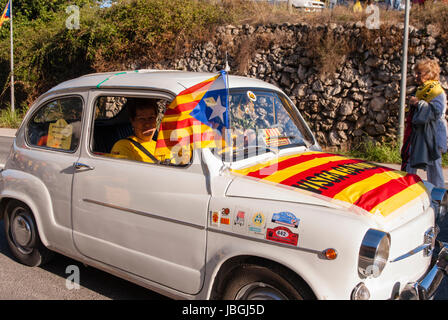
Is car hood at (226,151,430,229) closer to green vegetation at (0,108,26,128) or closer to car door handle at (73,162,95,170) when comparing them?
car door handle at (73,162,95,170)

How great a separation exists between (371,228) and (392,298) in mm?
494

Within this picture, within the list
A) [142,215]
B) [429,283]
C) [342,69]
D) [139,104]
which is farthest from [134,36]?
[429,283]

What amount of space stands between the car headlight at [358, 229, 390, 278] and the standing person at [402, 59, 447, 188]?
3.70 metres

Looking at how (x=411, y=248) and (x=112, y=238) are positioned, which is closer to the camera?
(x=411, y=248)

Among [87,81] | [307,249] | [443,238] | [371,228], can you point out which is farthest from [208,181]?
[443,238]

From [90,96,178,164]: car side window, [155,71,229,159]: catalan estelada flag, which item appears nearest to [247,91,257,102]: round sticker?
[155,71,229,159]: catalan estelada flag

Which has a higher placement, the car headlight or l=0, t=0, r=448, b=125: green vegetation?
l=0, t=0, r=448, b=125: green vegetation

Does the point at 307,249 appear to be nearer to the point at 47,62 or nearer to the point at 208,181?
the point at 208,181

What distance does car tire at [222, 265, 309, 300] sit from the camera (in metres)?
2.46

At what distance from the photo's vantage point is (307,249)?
2.39 meters

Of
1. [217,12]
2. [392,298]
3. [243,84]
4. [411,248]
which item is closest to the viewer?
Answer: [392,298]

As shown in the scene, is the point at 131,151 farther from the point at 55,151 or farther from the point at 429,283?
the point at 429,283

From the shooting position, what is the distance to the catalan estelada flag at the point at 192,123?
3.03 metres

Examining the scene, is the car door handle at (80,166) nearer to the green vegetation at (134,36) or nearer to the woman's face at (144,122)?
the woman's face at (144,122)
